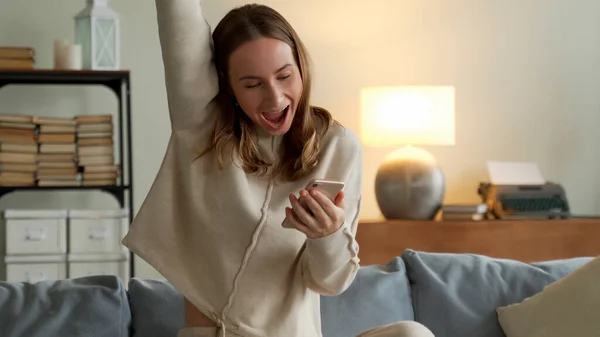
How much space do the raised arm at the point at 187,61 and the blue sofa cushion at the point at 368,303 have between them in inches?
23.1

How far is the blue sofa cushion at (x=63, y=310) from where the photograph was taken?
1889 mm

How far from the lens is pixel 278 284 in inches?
66.5

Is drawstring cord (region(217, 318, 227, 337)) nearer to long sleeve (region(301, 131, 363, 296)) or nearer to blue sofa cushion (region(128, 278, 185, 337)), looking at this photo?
long sleeve (region(301, 131, 363, 296))

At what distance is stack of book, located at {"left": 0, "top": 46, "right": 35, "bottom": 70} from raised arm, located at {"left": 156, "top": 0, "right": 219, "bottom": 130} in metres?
2.10

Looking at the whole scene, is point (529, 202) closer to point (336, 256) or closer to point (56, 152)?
point (56, 152)

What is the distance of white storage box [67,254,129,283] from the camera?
351 centimetres

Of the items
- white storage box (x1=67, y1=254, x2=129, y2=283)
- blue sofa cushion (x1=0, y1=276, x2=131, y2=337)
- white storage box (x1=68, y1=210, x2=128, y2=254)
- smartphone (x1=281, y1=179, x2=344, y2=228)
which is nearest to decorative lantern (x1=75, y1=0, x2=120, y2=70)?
white storage box (x1=68, y1=210, x2=128, y2=254)

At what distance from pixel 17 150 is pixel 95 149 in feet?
0.96

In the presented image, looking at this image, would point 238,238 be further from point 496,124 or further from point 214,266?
point 496,124

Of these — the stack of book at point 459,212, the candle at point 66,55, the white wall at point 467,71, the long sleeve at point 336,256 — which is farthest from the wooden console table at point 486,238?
the long sleeve at point 336,256

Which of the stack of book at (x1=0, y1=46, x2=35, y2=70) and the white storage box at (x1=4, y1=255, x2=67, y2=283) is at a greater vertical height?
the stack of book at (x1=0, y1=46, x2=35, y2=70)

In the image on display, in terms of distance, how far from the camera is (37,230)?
138 inches

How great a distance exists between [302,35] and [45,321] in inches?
96.0

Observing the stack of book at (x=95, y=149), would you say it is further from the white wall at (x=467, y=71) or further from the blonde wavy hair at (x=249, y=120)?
the blonde wavy hair at (x=249, y=120)
